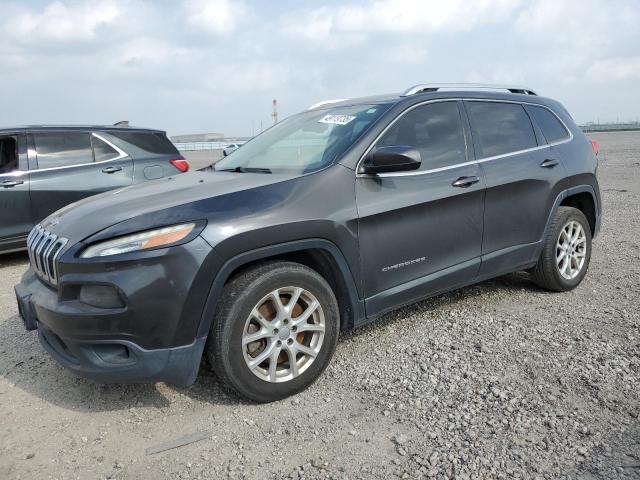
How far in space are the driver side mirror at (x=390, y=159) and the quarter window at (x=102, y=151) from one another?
4.54m

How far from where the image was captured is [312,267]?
10.7 ft

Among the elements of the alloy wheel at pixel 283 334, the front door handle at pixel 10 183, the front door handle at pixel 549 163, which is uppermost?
the front door handle at pixel 549 163

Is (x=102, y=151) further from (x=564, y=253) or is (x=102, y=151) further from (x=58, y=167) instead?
(x=564, y=253)

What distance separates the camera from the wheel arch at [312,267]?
2752mm

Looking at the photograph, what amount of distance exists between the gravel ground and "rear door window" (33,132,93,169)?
2.94 meters

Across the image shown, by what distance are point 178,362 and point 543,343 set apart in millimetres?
2422

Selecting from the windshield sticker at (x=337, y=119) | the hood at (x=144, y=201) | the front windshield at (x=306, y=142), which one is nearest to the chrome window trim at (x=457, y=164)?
the front windshield at (x=306, y=142)

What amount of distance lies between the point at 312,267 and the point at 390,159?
0.80 meters

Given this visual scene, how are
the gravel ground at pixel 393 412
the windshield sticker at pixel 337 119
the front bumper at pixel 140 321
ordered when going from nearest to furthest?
the gravel ground at pixel 393 412, the front bumper at pixel 140 321, the windshield sticker at pixel 337 119

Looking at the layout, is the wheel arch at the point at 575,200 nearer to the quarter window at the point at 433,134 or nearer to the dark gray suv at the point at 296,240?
the dark gray suv at the point at 296,240

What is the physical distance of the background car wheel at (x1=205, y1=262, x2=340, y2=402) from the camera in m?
2.80

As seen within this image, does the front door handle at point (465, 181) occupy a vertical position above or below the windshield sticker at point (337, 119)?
below

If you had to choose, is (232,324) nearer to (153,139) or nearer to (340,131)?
(340,131)

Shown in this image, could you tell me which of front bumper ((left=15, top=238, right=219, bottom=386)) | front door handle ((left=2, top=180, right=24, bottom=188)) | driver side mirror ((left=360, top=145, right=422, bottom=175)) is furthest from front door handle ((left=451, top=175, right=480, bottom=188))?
→ front door handle ((left=2, top=180, right=24, bottom=188))
